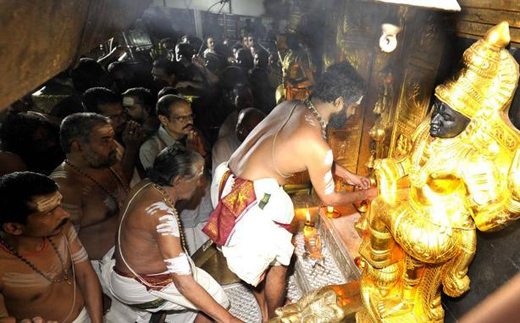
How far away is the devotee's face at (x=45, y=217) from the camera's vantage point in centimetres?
195

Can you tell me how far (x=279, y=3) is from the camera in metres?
9.80

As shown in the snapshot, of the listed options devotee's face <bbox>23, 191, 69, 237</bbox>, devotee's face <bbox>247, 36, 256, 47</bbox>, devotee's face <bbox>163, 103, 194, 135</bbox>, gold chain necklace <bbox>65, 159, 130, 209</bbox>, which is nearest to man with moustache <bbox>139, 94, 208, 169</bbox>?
devotee's face <bbox>163, 103, 194, 135</bbox>

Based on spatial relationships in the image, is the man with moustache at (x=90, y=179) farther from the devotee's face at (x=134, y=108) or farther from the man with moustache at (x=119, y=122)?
the devotee's face at (x=134, y=108)

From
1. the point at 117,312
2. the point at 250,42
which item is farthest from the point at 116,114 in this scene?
the point at 250,42

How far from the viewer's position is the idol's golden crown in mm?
1194

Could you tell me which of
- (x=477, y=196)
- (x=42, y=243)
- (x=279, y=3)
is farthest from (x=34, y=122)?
(x=279, y=3)

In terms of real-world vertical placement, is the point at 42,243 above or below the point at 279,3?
below

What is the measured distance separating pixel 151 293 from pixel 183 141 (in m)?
2.02

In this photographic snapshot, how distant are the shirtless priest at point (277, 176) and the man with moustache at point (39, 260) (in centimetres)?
113

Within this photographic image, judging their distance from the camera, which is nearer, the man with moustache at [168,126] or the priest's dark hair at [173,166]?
the priest's dark hair at [173,166]

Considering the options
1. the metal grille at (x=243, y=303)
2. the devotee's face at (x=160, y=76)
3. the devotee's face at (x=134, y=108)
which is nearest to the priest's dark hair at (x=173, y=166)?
the metal grille at (x=243, y=303)

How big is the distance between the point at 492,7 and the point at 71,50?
167cm

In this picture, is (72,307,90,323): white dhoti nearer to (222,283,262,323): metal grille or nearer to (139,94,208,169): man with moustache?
(222,283,262,323): metal grille

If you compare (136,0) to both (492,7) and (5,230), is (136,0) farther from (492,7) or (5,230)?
(5,230)
